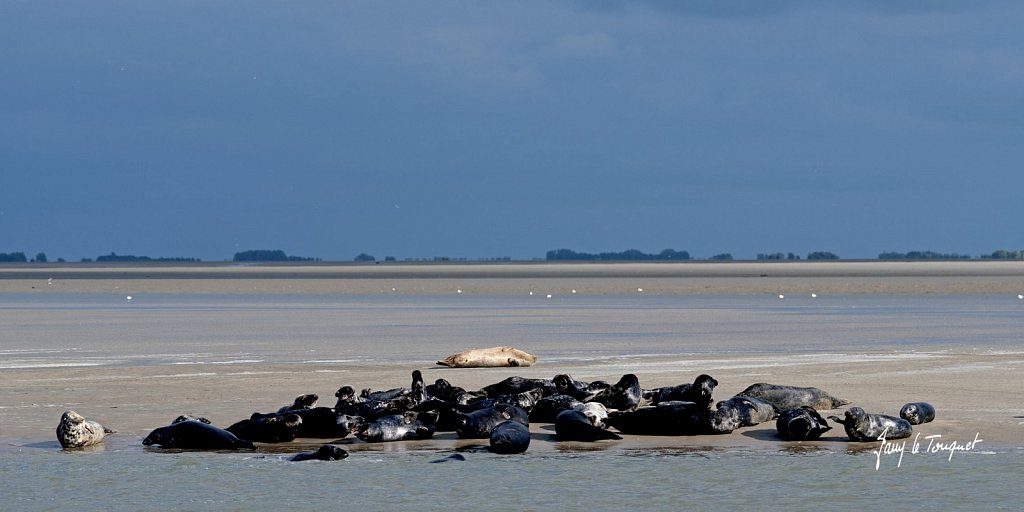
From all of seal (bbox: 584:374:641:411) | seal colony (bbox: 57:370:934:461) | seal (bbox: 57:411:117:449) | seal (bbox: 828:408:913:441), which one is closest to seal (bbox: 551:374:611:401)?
seal colony (bbox: 57:370:934:461)

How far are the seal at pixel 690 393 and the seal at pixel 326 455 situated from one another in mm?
3479

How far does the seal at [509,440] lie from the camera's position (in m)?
11.9

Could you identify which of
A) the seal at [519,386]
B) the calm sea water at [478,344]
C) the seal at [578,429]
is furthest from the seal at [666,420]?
the seal at [519,386]

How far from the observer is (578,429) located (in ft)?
41.8

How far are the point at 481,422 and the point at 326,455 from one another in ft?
5.70

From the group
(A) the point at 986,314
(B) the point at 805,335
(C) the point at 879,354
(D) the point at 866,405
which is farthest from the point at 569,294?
(D) the point at 866,405

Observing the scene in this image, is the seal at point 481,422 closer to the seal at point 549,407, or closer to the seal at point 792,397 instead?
the seal at point 549,407

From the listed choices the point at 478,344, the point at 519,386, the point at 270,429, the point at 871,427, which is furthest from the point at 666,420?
the point at 478,344

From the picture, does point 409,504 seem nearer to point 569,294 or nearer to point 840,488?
point 840,488

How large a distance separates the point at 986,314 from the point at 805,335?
10172 millimetres

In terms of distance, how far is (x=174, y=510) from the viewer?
951 cm

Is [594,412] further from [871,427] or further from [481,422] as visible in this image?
[871,427]

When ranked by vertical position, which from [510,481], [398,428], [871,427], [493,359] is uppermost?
[493,359]

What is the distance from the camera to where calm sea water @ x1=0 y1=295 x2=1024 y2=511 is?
9883 millimetres
